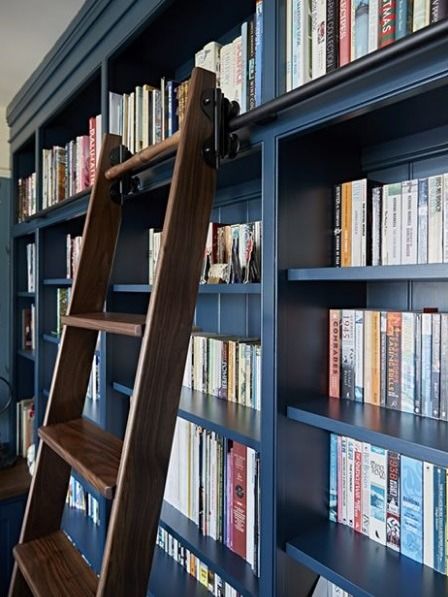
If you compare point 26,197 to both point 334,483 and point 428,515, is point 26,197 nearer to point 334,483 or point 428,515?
point 334,483

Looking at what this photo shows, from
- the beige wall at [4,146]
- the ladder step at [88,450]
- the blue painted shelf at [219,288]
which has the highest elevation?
the beige wall at [4,146]

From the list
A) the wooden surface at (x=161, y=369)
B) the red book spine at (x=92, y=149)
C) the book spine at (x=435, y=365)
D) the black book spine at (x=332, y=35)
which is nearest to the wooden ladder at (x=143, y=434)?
the wooden surface at (x=161, y=369)

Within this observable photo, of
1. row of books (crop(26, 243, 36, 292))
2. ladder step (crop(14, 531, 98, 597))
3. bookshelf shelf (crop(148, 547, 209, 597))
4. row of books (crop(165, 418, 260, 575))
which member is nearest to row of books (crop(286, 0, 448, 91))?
row of books (crop(165, 418, 260, 575))

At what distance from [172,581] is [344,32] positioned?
4.72 ft

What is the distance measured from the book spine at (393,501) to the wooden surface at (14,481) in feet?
6.11

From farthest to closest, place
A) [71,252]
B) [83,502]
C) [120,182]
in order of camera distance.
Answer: [71,252], [83,502], [120,182]

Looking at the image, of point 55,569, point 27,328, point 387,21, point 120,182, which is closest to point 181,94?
point 120,182

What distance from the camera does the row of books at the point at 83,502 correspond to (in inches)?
71.9

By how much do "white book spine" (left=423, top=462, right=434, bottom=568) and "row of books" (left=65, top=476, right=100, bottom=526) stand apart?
1323 mm

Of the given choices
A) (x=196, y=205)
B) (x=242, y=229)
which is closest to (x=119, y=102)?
(x=242, y=229)

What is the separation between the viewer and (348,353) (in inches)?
37.4

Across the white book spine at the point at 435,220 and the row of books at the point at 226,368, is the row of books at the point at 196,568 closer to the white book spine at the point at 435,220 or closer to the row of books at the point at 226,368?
the row of books at the point at 226,368

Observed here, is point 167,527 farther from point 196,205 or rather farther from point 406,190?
point 406,190

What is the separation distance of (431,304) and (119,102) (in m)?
1.12
